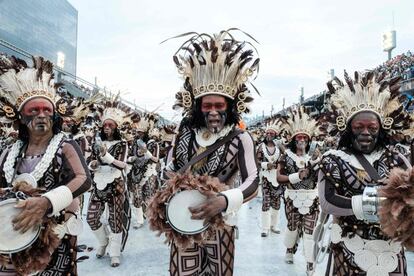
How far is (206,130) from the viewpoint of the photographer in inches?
126

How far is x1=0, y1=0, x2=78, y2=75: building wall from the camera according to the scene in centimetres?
3975

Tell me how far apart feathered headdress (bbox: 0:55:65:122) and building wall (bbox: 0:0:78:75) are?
126 ft

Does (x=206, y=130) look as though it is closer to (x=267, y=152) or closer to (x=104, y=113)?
(x=104, y=113)

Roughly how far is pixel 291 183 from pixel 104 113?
311 centimetres

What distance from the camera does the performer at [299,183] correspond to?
5.32 metres

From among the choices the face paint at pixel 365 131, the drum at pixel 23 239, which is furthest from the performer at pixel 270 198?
the drum at pixel 23 239

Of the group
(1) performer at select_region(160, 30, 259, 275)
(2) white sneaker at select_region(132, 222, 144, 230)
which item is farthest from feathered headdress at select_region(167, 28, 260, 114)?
(2) white sneaker at select_region(132, 222, 144, 230)

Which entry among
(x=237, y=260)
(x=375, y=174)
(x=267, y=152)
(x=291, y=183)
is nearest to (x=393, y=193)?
(x=375, y=174)

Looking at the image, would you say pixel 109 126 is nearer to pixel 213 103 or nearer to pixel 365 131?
pixel 213 103

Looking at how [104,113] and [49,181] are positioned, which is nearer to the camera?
[49,181]

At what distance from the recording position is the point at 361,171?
115 inches

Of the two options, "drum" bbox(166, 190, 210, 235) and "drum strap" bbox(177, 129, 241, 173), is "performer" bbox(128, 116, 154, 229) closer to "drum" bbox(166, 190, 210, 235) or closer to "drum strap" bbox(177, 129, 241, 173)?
"drum strap" bbox(177, 129, 241, 173)

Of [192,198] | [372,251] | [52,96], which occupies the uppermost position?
[52,96]

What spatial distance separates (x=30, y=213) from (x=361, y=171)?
233cm
